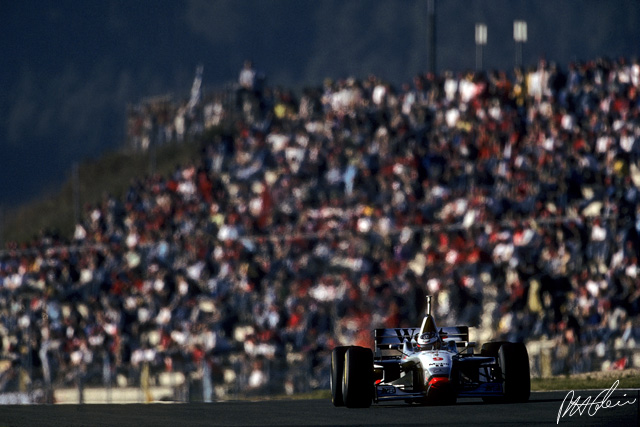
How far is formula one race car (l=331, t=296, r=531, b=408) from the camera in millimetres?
12672

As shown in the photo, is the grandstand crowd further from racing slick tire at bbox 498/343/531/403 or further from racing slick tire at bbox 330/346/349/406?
racing slick tire at bbox 330/346/349/406

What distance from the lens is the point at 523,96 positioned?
2625cm

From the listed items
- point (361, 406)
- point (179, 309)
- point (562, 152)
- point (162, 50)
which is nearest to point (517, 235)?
point (562, 152)

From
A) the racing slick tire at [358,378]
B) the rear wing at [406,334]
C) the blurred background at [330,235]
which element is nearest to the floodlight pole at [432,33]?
the blurred background at [330,235]

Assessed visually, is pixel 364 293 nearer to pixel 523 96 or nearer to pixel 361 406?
pixel 523 96

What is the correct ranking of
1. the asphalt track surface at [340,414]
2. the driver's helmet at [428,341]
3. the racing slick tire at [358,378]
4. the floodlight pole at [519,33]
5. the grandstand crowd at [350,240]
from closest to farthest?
the asphalt track surface at [340,414] < the racing slick tire at [358,378] < the driver's helmet at [428,341] < the grandstand crowd at [350,240] < the floodlight pole at [519,33]

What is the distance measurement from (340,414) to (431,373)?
3.27ft

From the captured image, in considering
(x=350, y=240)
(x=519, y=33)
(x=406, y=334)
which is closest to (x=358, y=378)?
(x=406, y=334)

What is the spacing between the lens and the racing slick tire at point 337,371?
518 inches

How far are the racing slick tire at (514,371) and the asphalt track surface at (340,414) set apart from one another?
0.53ft

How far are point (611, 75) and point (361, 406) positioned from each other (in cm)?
1381

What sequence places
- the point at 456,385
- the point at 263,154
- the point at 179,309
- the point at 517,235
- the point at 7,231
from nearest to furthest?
the point at 456,385, the point at 517,235, the point at 179,309, the point at 263,154, the point at 7,231
